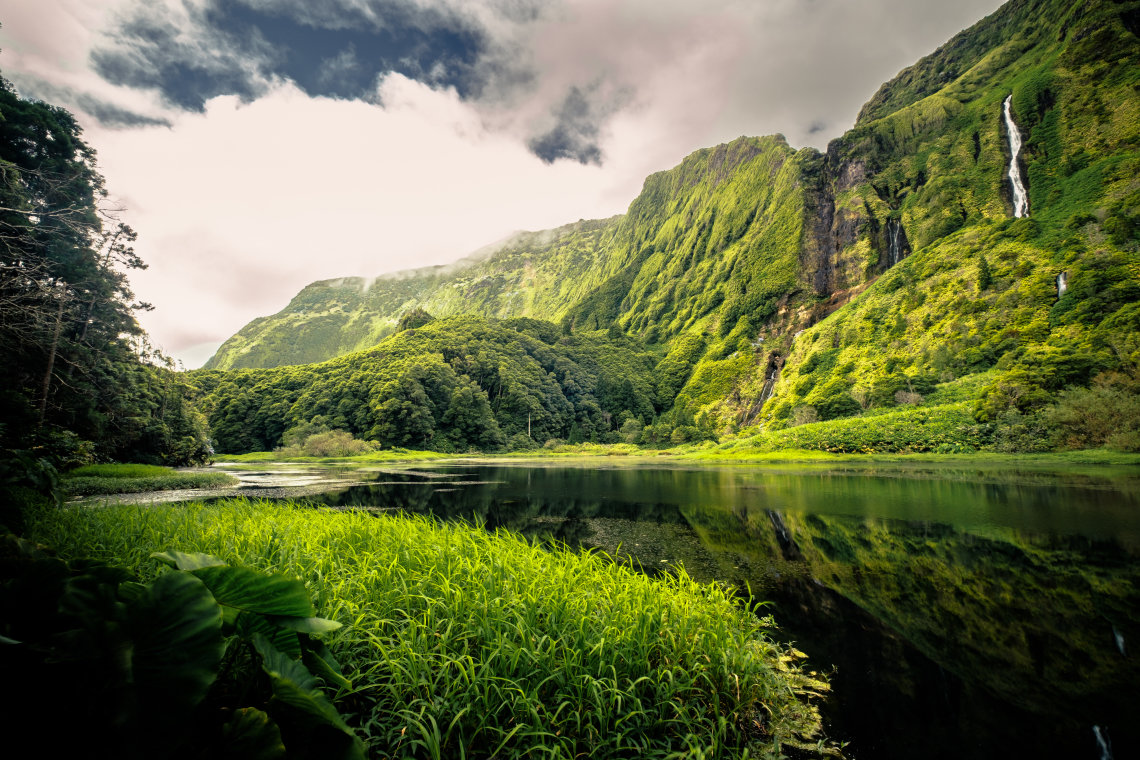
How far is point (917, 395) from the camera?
5156cm

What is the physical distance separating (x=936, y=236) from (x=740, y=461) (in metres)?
61.8

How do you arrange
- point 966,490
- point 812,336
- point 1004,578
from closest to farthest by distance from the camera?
point 1004,578, point 966,490, point 812,336

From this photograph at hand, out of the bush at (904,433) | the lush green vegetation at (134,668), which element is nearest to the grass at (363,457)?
the bush at (904,433)

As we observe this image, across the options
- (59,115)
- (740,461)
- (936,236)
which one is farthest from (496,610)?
(936,236)

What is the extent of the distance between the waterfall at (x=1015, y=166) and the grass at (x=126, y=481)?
103648 millimetres

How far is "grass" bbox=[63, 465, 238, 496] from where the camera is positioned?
1709 cm

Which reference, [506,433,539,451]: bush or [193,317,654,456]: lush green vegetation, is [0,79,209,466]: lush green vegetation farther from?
[506,433,539,451]: bush

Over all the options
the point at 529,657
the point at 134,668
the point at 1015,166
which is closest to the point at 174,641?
the point at 134,668

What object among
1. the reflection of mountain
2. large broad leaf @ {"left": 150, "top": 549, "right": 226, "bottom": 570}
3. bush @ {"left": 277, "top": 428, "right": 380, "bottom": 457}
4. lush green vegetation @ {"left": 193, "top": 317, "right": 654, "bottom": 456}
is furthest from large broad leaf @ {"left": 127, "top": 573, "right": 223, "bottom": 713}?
lush green vegetation @ {"left": 193, "top": 317, "right": 654, "bottom": 456}

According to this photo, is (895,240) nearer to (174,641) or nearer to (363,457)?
(363,457)

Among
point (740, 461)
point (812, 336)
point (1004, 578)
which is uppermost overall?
point (812, 336)

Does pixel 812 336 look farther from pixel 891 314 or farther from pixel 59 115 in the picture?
pixel 59 115

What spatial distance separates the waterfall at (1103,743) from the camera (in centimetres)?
413

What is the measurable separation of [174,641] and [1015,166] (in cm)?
11193
